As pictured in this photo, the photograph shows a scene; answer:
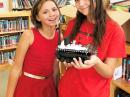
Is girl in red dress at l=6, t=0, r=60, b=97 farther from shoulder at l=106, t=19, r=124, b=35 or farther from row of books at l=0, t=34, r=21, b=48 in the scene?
row of books at l=0, t=34, r=21, b=48

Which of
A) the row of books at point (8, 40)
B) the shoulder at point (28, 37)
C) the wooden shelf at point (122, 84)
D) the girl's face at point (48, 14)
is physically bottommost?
the row of books at point (8, 40)

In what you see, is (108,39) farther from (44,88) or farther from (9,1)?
(9,1)

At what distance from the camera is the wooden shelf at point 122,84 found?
161 cm

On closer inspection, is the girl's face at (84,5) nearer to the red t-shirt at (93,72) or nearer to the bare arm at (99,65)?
the red t-shirt at (93,72)

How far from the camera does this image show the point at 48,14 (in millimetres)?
1375

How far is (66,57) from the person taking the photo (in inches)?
41.0

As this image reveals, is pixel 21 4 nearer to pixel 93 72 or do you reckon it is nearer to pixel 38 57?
pixel 38 57

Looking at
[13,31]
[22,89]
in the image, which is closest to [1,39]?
[13,31]

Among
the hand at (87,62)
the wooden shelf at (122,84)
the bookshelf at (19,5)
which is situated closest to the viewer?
the hand at (87,62)

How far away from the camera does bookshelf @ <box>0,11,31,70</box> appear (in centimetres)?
402

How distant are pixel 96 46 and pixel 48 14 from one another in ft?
1.33

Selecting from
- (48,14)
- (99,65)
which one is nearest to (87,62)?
(99,65)

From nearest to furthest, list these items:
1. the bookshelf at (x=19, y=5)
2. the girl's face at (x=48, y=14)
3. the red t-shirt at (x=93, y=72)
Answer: the red t-shirt at (x=93, y=72) < the girl's face at (x=48, y=14) < the bookshelf at (x=19, y=5)

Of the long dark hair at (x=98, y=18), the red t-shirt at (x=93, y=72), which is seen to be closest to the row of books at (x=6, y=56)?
the red t-shirt at (x=93, y=72)
